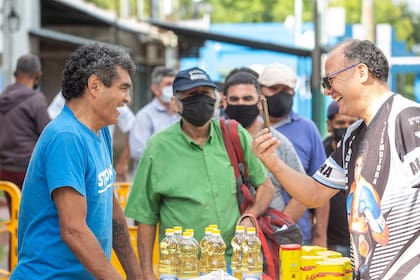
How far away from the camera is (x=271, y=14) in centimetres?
6016

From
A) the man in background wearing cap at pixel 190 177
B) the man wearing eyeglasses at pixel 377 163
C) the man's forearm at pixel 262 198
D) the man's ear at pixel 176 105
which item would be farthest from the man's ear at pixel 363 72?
the man's ear at pixel 176 105

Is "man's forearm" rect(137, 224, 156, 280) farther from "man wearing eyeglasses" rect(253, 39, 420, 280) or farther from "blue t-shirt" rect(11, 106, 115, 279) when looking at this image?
"man wearing eyeglasses" rect(253, 39, 420, 280)

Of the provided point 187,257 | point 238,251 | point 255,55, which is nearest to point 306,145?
point 238,251

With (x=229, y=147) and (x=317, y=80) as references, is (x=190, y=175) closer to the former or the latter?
(x=229, y=147)

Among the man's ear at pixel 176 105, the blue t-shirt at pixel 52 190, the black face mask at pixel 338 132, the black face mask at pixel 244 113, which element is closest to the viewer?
the blue t-shirt at pixel 52 190

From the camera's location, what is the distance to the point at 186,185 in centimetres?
570

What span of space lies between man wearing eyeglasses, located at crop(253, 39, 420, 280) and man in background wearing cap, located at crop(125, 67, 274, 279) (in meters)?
1.32

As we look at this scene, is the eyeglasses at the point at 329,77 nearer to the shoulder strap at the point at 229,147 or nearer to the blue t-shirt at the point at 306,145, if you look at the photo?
the shoulder strap at the point at 229,147

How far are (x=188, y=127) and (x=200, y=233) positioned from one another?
70 cm

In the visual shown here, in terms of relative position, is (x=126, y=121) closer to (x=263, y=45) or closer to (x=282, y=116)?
(x=282, y=116)

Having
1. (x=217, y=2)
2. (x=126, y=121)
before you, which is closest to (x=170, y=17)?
(x=217, y=2)

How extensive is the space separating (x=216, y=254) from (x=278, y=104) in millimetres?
2355

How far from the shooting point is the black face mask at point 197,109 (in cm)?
584

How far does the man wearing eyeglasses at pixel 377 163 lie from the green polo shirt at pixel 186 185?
4.30 ft
